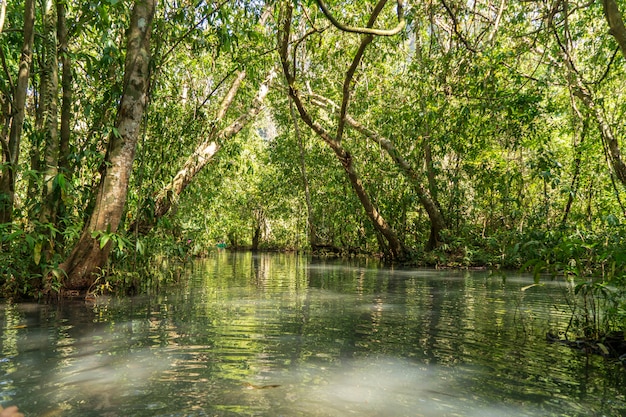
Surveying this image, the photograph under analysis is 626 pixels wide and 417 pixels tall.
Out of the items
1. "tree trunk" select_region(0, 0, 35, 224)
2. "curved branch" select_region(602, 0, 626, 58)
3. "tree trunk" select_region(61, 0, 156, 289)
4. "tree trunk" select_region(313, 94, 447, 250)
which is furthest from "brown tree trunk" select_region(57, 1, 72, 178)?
"tree trunk" select_region(313, 94, 447, 250)

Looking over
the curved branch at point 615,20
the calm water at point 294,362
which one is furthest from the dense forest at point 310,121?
the calm water at point 294,362

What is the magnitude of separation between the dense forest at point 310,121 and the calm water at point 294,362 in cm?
85

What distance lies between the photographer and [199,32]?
25.1 feet

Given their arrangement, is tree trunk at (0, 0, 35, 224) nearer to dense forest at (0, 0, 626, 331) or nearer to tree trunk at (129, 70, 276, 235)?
dense forest at (0, 0, 626, 331)

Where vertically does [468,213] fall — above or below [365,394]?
above

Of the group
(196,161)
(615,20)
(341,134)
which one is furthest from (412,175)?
(615,20)

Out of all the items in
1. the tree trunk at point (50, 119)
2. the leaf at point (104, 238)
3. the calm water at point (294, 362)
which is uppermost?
the tree trunk at point (50, 119)

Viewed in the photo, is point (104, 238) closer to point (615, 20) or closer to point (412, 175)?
point (615, 20)

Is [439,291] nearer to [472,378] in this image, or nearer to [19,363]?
[472,378]

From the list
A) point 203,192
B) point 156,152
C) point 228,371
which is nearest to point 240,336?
point 228,371

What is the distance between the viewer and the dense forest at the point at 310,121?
20.5ft

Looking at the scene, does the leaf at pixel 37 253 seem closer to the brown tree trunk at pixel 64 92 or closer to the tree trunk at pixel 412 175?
the brown tree trunk at pixel 64 92

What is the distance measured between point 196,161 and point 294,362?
7.22 m

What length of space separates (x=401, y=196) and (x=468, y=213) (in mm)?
2603
